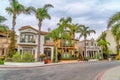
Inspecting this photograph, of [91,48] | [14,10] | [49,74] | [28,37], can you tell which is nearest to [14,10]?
[14,10]

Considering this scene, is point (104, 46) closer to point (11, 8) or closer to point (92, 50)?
point (92, 50)

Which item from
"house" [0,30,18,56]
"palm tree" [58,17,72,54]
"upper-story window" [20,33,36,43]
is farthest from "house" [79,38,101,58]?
"house" [0,30,18,56]

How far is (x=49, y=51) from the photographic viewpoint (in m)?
55.8

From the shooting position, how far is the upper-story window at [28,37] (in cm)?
5206

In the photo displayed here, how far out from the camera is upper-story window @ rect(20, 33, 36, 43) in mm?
52062

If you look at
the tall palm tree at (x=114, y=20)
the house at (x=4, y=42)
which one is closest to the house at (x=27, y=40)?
the house at (x=4, y=42)

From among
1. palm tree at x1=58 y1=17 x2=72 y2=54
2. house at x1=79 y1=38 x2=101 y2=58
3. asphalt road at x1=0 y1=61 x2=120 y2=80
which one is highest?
palm tree at x1=58 y1=17 x2=72 y2=54

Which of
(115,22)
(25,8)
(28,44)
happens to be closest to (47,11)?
(25,8)

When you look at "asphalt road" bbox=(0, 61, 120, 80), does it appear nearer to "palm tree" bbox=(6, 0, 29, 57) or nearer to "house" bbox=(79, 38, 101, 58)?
"palm tree" bbox=(6, 0, 29, 57)

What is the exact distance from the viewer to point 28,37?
5253 centimetres

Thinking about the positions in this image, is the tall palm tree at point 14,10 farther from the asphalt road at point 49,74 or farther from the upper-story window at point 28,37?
the asphalt road at point 49,74

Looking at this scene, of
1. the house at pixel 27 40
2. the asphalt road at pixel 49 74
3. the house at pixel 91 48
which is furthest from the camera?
the house at pixel 91 48

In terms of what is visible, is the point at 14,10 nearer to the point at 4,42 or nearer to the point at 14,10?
the point at 14,10

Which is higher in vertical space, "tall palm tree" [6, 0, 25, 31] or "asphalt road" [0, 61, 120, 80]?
"tall palm tree" [6, 0, 25, 31]
